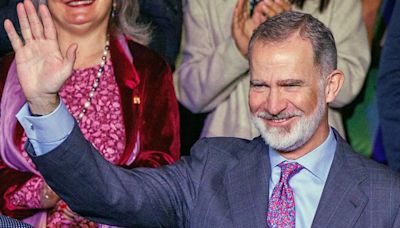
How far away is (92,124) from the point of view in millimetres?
3730

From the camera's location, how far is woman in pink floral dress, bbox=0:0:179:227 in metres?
3.69

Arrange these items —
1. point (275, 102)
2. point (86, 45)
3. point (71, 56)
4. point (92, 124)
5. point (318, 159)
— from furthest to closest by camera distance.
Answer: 1. point (86, 45)
2. point (92, 124)
3. point (318, 159)
4. point (275, 102)
5. point (71, 56)

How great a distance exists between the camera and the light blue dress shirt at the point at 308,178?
10.4 ft

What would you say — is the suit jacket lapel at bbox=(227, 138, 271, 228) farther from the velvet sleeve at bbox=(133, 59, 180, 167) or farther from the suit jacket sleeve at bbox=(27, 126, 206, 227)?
the velvet sleeve at bbox=(133, 59, 180, 167)

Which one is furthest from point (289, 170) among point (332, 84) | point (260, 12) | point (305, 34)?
point (260, 12)

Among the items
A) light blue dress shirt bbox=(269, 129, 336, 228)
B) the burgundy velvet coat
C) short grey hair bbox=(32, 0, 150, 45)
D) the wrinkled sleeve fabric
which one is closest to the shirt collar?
light blue dress shirt bbox=(269, 129, 336, 228)

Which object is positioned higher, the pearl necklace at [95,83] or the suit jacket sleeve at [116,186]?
the suit jacket sleeve at [116,186]

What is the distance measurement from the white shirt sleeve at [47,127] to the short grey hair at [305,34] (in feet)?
2.14

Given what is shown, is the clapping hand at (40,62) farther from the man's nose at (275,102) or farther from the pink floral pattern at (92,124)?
the pink floral pattern at (92,124)

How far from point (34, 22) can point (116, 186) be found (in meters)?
0.48

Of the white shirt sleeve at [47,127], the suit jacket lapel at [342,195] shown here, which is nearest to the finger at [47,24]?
the white shirt sleeve at [47,127]

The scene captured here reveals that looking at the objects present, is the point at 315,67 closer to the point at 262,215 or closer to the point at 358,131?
the point at 262,215

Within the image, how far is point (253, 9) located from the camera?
13.5ft

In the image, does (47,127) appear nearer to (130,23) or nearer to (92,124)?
(92,124)
